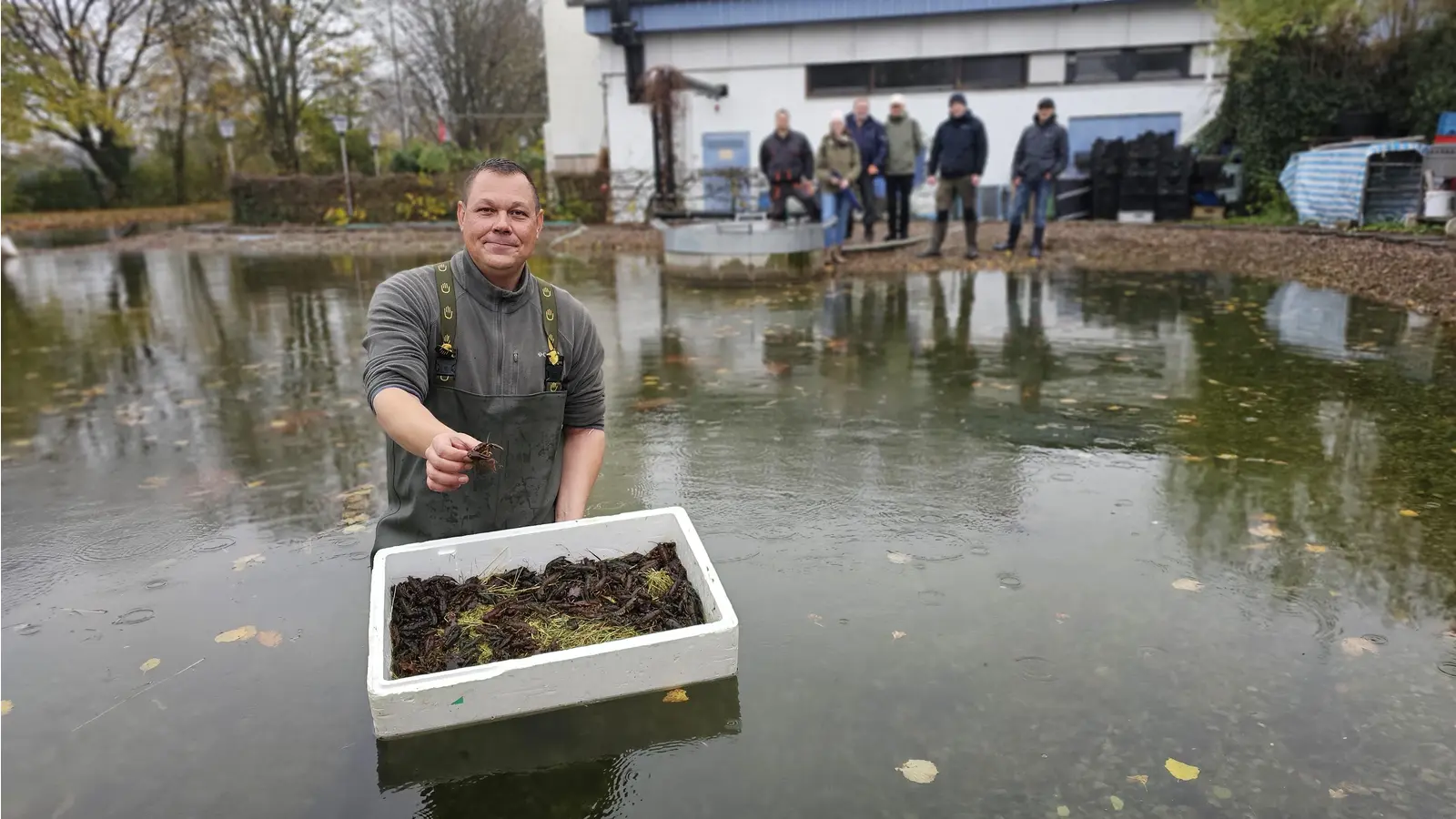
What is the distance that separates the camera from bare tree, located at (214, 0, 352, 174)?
32.9 meters

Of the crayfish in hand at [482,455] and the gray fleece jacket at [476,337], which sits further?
the gray fleece jacket at [476,337]

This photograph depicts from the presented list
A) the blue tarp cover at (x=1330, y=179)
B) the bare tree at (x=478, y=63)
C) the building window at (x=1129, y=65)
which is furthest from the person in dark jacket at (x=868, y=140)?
the bare tree at (x=478, y=63)

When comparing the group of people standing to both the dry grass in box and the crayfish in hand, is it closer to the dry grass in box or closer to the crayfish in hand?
the dry grass in box

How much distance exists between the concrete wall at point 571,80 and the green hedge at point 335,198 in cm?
404

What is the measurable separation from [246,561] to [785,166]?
10710mm

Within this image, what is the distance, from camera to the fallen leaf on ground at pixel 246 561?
414 centimetres

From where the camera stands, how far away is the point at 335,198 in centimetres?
2467

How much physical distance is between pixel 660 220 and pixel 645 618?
52.9 feet

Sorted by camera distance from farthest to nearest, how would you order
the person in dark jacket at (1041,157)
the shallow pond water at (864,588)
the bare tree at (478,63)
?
1. the bare tree at (478,63)
2. the person in dark jacket at (1041,157)
3. the shallow pond water at (864,588)

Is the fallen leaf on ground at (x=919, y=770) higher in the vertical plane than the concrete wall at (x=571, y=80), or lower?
lower

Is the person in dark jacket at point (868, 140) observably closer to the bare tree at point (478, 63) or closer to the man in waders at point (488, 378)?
the man in waders at point (488, 378)

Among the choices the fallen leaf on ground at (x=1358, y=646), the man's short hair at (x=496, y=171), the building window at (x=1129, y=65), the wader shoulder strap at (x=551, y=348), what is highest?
the building window at (x=1129, y=65)

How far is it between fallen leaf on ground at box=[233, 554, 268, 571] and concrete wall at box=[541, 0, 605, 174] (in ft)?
77.0

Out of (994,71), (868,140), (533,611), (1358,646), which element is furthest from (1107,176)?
(533,611)
